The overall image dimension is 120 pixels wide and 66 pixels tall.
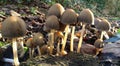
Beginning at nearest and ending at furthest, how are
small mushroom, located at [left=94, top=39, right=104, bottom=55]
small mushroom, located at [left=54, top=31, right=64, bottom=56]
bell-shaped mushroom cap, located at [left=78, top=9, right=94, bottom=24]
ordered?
bell-shaped mushroom cap, located at [left=78, top=9, right=94, bottom=24]
small mushroom, located at [left=54, top=31, right=64, bottom=56]
small mushroom, located at [left=94, top=39, right=104, bottom=55]

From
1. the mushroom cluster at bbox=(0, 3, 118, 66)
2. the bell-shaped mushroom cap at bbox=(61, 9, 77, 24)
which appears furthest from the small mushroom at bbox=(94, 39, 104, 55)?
the bell-shaped mushroom cap at bbox=(61, 9, 77, 24)

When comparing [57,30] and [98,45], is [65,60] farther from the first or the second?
[98,45]

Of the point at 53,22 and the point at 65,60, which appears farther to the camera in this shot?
the point at 65,60

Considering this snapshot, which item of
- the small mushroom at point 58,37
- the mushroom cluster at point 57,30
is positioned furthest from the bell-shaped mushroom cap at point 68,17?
the small mushroom at point 58,37

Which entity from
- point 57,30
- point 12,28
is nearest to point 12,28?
point 12,28

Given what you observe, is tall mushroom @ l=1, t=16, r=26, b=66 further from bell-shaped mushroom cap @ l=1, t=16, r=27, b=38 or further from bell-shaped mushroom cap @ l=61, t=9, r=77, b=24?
bell-shaped mushroom cap @ l=61, t=9, r=77, b=24

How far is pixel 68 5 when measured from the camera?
37.7 ft

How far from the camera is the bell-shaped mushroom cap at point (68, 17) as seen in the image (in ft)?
12.9

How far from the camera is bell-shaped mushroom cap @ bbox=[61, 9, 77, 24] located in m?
3.92

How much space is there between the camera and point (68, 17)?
12.9 ft

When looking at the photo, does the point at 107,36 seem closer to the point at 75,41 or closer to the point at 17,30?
the point at 75,41

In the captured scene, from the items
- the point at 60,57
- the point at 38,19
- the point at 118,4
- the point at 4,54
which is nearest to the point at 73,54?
the point at 60,57

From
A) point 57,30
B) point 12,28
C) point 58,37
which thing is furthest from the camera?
point 58,37

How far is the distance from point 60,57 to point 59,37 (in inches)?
16.2
